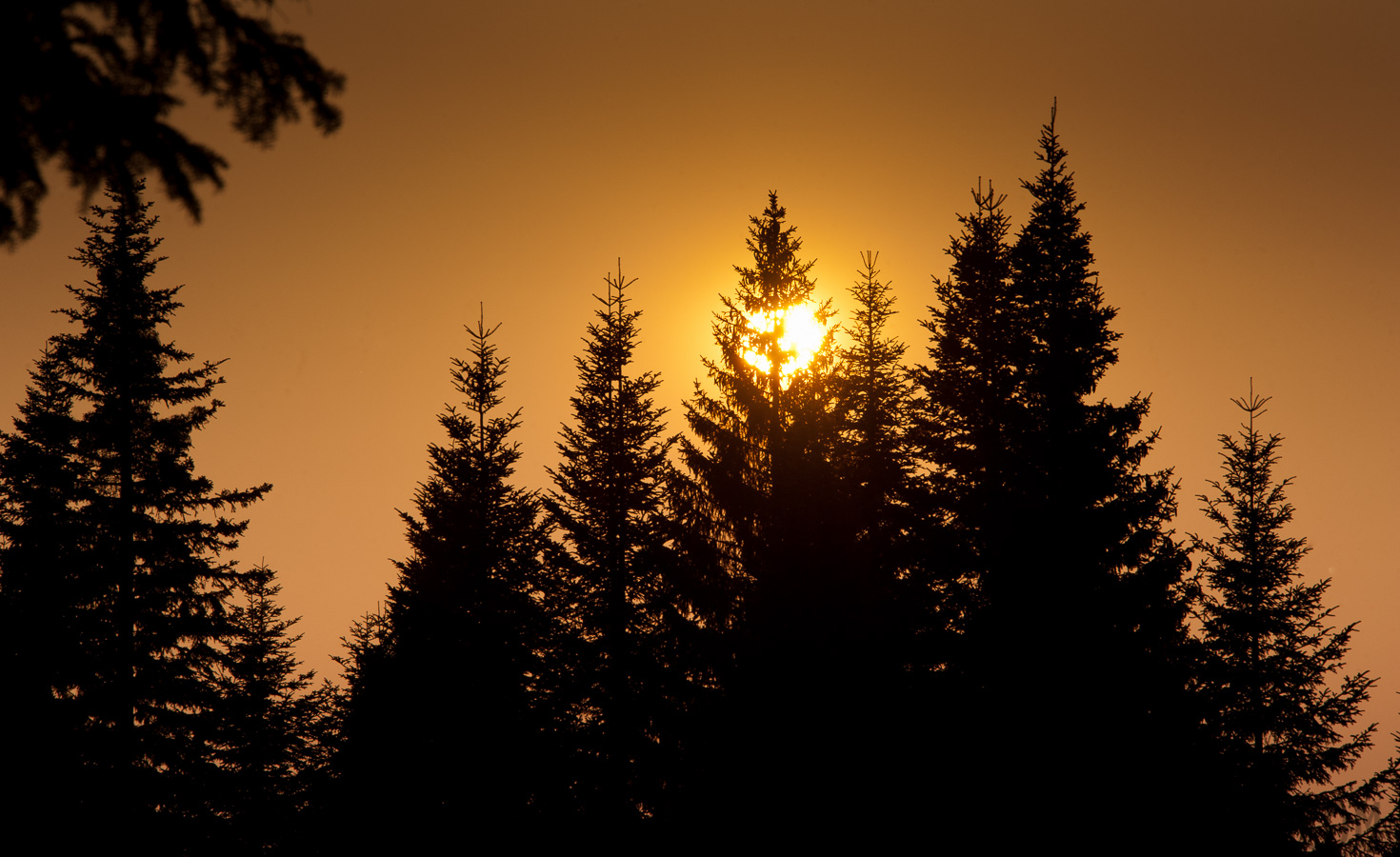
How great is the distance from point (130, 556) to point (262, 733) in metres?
15.2

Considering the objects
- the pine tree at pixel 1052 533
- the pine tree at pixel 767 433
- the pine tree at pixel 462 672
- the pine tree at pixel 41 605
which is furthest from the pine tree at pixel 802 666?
the pine tree at pixel 41 605

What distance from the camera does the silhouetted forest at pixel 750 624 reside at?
588 inches

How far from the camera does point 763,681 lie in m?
14.5

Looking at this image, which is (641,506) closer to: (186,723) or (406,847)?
(406,847)

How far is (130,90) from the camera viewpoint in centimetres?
434

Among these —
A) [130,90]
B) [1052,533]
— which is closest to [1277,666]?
[1052,533]

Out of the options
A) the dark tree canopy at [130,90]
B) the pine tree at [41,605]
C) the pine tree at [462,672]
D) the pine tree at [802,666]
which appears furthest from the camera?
the pine tree at [462,672]

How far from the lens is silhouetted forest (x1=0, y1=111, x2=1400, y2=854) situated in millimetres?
14945

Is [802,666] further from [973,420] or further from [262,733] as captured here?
[262,733]

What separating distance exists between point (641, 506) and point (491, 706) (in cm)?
641

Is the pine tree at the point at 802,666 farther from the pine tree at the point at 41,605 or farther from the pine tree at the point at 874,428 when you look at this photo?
the pine tree at the point at 41,605

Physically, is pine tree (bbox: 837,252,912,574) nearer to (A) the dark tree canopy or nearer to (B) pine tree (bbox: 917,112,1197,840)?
(B) pine tree (bbox: 917,112,1197,840)

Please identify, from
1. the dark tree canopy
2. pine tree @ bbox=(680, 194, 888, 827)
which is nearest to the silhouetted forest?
pine tree @ bbox=(680, 194, 888, 827)

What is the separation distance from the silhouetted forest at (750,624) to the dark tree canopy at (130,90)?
1143cm
